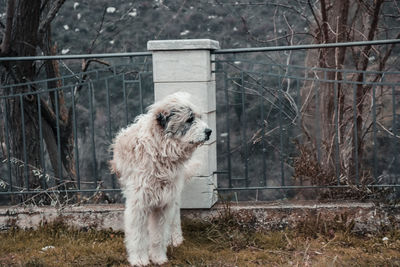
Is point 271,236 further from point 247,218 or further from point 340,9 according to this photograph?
point 340,9

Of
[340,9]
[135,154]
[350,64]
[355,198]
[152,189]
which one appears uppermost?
[340,9]

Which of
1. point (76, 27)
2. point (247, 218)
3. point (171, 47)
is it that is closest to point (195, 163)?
point (247, 218)

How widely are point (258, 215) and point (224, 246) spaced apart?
1.83ft

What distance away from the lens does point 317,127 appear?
217 inches

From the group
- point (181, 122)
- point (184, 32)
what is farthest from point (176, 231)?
point (184, 32)

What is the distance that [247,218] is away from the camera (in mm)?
5125

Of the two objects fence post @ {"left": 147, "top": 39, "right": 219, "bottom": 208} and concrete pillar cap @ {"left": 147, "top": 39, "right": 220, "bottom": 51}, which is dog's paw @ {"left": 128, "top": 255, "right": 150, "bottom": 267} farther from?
concrete pillar cap @ {"left": 147, "top": 39, "right": 220, "bottom": 51}

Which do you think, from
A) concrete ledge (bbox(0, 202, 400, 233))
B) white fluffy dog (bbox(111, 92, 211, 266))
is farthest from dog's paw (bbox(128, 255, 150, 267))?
concrete ledge (bbox(0, 202, 400, 233))

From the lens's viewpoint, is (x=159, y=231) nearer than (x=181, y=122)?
No

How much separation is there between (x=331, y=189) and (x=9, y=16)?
15.1ft

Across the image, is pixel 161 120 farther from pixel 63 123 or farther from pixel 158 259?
pixel 63 123

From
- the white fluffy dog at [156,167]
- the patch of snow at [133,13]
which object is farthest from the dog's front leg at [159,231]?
the patch of snow at [133,13]

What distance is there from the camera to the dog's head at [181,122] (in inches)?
162

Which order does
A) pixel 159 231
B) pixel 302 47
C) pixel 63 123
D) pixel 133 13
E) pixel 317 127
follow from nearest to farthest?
1. pixel 159 231
2. pixel 302 47
3. pixel 317 127
4. pixel 63 123
5. pixel 133 13
